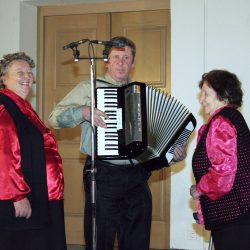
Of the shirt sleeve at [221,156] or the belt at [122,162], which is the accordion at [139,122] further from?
the shirt sleeve at [221,156]

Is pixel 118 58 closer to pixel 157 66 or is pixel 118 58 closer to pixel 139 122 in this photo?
pixel 139 122

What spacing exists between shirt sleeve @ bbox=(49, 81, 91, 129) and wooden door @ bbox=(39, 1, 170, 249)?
1427mm

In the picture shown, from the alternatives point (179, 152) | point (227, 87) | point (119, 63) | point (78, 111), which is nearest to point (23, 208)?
point (78, 111)

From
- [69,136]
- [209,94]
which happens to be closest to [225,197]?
[209,94]

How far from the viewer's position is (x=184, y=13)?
3898mm

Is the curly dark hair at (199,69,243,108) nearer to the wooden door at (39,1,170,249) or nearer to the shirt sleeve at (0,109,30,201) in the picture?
the shirt sleeve at (0,109,30,201)

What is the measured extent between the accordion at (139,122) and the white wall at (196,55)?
48.4 inches

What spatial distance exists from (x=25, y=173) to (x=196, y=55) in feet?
6.22

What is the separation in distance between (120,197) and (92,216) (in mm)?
242

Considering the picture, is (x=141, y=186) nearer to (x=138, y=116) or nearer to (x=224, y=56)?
(x=138, y=116)

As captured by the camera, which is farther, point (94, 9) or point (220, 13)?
point (94, 9)

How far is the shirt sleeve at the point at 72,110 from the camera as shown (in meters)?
2.79

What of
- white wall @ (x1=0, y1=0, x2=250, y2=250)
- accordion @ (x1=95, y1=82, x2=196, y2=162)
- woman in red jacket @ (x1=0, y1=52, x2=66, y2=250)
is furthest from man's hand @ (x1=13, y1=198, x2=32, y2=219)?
white wall @ (x1=0, y1=0, x2=250, y2=250)

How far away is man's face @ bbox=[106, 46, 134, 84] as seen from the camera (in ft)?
9.59
